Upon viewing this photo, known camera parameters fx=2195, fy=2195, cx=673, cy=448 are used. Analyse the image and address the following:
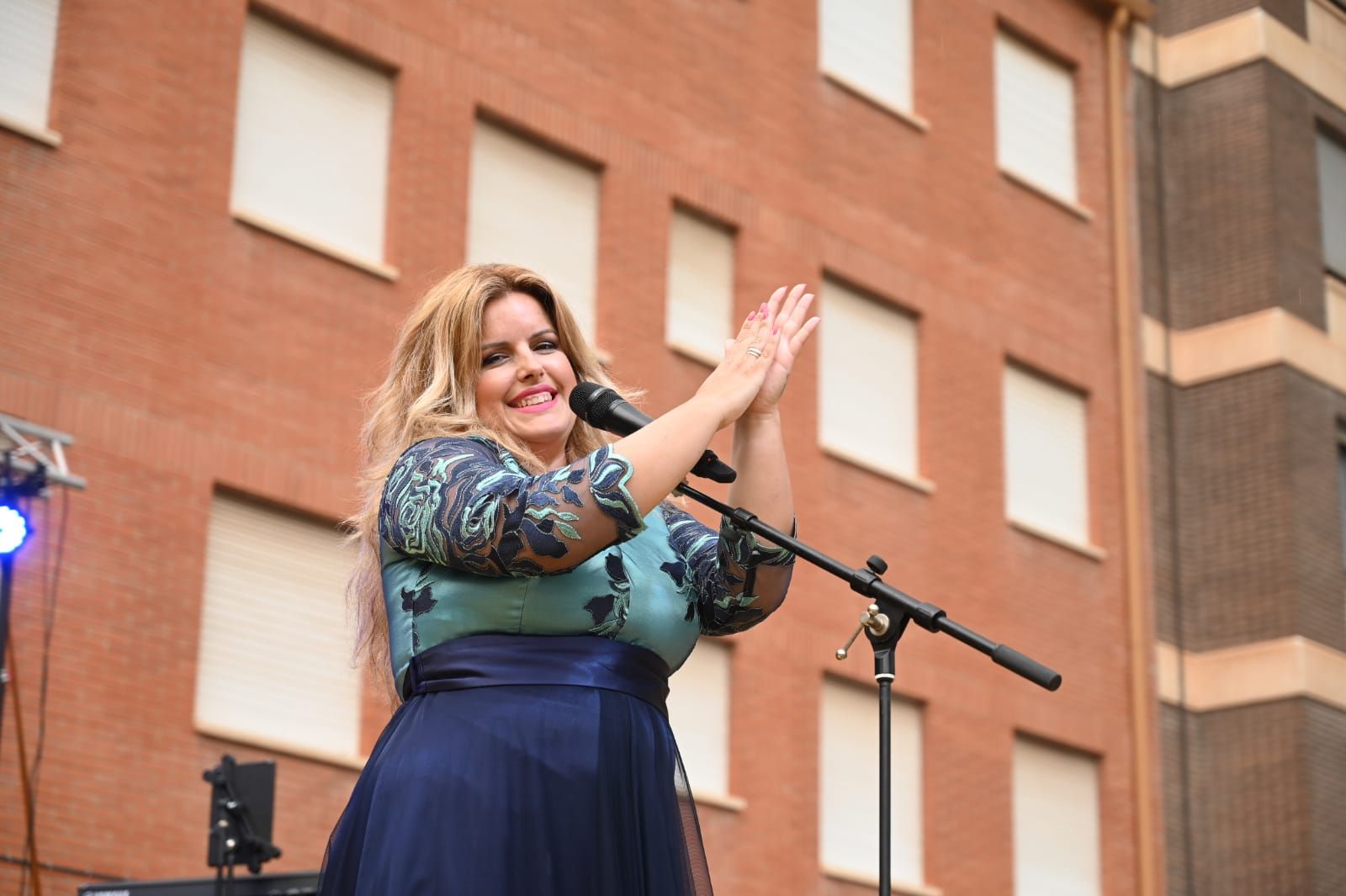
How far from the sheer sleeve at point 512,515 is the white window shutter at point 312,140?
10.7m

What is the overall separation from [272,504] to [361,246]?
2.05 metres

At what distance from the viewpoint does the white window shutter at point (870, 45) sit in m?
18.8

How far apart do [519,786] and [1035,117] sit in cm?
1811

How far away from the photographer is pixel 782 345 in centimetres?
397

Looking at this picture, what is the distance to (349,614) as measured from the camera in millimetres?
4199

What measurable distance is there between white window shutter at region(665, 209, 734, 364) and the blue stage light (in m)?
6.72

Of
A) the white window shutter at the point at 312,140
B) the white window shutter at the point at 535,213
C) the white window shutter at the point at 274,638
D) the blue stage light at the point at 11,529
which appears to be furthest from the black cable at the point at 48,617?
the white window shutter at the point at 535,213

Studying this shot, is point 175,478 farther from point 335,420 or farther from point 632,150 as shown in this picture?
point 632,150

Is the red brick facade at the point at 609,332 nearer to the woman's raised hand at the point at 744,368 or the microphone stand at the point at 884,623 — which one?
the microphone stand at the point at 884,623

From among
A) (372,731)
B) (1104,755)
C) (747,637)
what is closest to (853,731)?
(747,637)

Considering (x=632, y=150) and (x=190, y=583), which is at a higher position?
(x=632, y=150)

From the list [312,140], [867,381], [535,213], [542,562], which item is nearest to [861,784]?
[867,381]

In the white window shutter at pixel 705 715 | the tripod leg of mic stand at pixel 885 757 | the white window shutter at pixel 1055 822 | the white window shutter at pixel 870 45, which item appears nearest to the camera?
the tripod leg of mic stand at pixel 885 757

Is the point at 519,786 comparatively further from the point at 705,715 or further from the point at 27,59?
the point at 705,715
